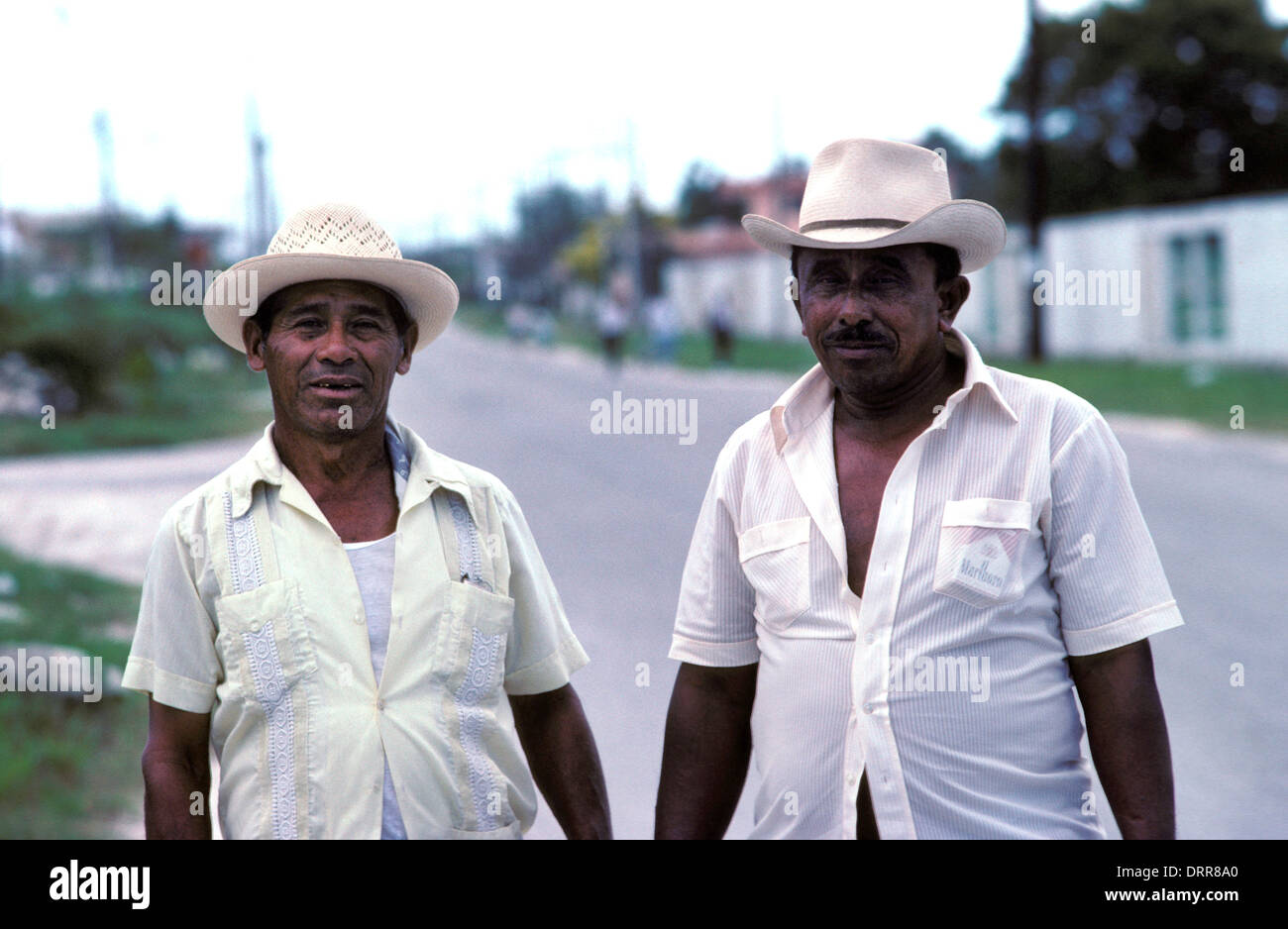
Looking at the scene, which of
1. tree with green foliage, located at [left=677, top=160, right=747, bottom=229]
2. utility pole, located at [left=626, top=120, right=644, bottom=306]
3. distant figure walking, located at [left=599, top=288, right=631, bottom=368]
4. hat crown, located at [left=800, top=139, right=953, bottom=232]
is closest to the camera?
hat crown, located at [left=800, top=139, right=953, bottom=232]

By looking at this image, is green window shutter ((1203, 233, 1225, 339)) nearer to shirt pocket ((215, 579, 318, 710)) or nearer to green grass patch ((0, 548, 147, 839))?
green grass patch ((0, 548, 147, 839))

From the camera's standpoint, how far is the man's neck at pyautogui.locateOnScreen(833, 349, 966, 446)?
8.48ft

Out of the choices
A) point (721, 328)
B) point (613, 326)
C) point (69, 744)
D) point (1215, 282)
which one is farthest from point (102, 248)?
point (69, 744)

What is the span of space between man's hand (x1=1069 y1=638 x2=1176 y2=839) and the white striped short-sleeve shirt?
4 centimetres

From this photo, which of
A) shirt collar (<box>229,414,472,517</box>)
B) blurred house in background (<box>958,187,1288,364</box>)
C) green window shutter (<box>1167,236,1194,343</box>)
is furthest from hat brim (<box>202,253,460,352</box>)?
green window shutter (<box>1167,236,1194,343</box>)

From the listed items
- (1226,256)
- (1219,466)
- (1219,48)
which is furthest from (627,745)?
(1219,48)

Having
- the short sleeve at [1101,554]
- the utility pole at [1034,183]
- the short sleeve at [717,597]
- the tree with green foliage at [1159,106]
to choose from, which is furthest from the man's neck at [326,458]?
the tree with green foliage at [1159,106]

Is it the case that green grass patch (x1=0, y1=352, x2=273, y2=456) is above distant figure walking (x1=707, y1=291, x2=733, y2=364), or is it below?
below

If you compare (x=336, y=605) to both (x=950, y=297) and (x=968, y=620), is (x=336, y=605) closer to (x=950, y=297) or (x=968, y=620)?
(x=968, y=620)

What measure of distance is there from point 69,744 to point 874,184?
3.92 meters

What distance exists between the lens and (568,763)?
2.69 metres

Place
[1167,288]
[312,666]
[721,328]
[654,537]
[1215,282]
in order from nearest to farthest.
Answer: [312,666] < [654,537] < [1215,282] < [1167,288] < [721,328]

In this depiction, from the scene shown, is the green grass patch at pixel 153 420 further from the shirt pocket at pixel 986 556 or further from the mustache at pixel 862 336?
the shirt pocket at pixel 986 556
